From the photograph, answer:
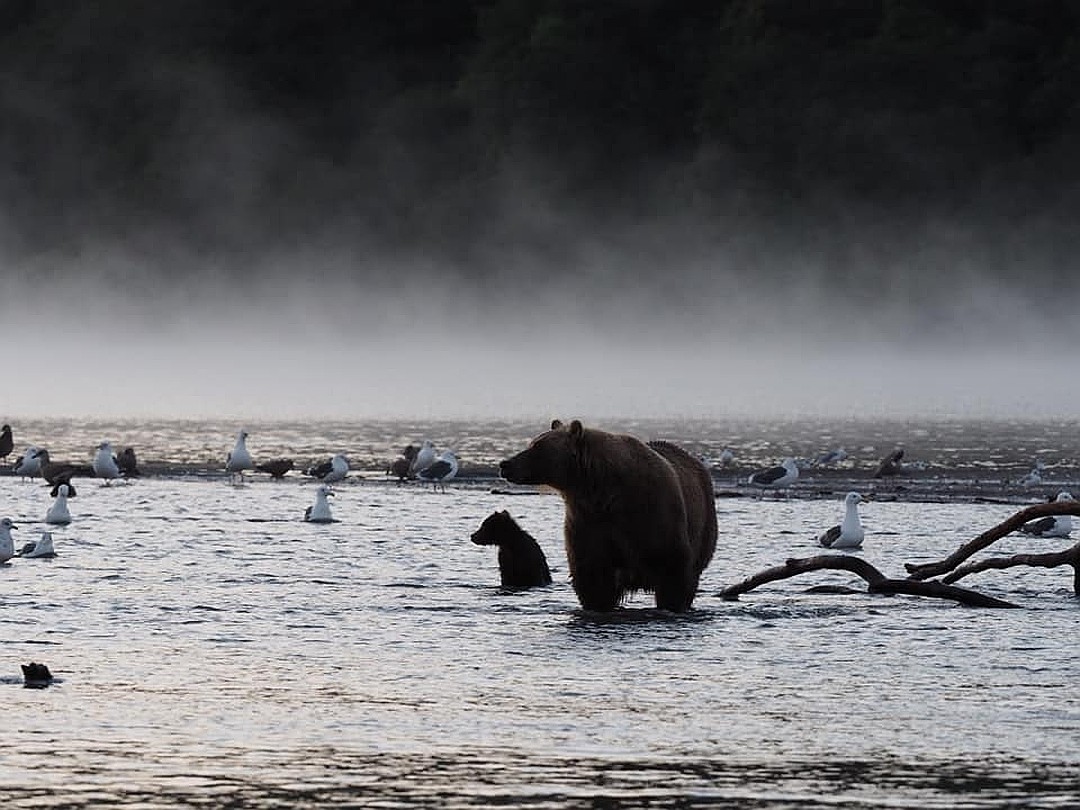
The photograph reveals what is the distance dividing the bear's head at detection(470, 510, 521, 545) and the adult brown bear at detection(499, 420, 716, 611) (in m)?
1.73

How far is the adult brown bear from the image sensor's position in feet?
51.0

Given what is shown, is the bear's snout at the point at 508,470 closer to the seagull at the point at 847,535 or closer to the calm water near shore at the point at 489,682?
the calm water near shore at the point at 489,682

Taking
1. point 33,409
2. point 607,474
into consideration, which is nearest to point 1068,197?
point 33,409

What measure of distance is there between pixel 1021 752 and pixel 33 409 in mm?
49751

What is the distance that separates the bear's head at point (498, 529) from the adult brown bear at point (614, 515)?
1.73m

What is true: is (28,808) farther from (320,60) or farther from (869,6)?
(320,60)

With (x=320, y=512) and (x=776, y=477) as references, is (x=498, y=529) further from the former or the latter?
(x=776, y=477)

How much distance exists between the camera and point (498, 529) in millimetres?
17625

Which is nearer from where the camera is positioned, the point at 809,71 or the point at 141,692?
the point at 141,692

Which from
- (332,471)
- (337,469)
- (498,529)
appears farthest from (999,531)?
(332,471)

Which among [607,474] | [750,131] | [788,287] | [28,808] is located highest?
[750,131]

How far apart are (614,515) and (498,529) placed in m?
2.25

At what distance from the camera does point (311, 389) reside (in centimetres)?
7431

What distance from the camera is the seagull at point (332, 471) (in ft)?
102
